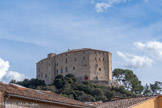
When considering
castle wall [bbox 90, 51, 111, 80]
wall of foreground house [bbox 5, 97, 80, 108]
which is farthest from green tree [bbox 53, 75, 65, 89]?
wall of foreground house [bbox 5, 97, 80, 108]

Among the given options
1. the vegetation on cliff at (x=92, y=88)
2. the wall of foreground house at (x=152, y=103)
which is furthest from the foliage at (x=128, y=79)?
the wall of foreground house at (x=152, y=103)

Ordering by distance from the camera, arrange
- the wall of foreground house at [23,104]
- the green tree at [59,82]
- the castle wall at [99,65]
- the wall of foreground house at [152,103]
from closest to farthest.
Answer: the wall of foreground house at [23,104] → the wall of foreground house at [152,103] → the green tree at [59,82] → the castle wall at [99,65]

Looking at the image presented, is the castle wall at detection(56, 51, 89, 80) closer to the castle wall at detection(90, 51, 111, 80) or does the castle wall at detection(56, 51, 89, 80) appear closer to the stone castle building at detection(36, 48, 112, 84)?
the stone castle building at detection(36, 48, 112, 84)

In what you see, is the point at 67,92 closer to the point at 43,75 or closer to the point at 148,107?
the point at 43,75

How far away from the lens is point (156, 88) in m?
111

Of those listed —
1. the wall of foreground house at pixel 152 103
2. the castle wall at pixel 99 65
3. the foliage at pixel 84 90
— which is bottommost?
the wall of foreground house at pixel 152 103

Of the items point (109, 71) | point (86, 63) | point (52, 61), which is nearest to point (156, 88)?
point (109, 71)

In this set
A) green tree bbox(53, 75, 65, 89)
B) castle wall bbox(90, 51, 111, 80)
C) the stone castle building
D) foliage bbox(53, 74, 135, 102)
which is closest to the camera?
foliage bbox(53, 74, 135, 102)

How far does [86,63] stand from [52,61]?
11.8 metres

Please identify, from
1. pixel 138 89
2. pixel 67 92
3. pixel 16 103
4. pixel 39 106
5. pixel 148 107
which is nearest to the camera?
pixel 16 103

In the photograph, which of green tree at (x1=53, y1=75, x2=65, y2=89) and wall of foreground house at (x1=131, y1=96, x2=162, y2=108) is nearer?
wall of foreground house at (x1=131, y1=96, x2=162, y2=108)

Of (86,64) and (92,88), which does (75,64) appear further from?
(92,88)

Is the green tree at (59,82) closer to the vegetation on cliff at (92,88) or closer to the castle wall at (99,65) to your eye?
the vegetation on cliff at (92,88)

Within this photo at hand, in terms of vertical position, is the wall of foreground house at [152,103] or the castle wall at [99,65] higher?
the castle wall at [99,65]
